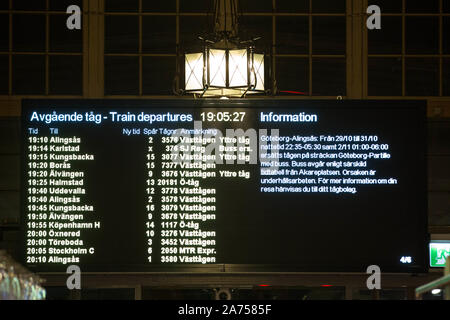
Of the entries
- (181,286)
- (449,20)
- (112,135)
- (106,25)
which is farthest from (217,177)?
(449,20)

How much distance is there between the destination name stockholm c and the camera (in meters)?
6.16

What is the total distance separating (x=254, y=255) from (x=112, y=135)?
4.33ft

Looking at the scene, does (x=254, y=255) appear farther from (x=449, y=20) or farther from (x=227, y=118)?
(x=449, y=20)

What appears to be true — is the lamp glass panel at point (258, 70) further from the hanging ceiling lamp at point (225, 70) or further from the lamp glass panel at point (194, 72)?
the lamp glass panel at point (194, 72)

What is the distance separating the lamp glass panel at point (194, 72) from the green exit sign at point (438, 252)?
2.65m

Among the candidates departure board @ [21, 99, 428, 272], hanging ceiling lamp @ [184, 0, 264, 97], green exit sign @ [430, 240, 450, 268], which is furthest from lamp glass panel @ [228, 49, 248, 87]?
→ green exit sign @ [430, 240, 450, 268]

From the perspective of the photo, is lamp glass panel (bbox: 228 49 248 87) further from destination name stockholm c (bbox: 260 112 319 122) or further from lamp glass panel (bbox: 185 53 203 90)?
destination name stockholm c (bbox: 260 112 319 122)

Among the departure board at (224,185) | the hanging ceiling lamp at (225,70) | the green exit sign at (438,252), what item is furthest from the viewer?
the green exit sign at (438,252)

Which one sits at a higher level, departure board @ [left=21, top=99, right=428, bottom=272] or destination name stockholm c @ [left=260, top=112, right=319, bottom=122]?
destination name stockholm c @ [left=260, top=112, right=319, bottom=122]

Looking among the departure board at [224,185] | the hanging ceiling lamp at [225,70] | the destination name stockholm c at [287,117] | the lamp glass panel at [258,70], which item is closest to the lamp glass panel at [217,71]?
the hanging ceiling lamp at [225,70]

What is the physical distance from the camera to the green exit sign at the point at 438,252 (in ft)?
23.3

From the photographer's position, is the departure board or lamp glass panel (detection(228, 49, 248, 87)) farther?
the departure board

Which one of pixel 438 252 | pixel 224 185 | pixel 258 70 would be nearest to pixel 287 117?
pixel 258 70

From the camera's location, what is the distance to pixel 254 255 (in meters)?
6.05
